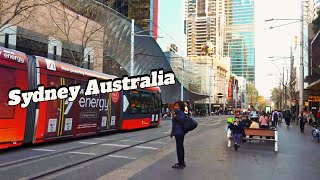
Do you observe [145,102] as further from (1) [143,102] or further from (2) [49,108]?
(2) [49,108]

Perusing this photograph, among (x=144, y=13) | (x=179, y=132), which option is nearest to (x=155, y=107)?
(x=179, y=132)

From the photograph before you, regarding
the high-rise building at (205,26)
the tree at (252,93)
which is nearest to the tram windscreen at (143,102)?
the high-rise building at (205,26)

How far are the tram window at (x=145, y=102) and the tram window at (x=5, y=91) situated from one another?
1452cm

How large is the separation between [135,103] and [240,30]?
93.4m

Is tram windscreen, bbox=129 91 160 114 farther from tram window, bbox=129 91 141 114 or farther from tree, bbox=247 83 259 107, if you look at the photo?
tree, bbox=247 83 259 107

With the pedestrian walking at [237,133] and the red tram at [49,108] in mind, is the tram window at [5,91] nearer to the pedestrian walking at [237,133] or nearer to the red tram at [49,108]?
the red tram at [49,108]

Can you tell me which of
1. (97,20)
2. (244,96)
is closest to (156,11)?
(97,20)

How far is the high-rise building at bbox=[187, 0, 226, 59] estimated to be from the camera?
478 feet

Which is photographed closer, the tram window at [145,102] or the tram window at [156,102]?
the tram window at [145,102]

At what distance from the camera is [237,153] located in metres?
14.6

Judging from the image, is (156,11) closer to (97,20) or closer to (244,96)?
(97,20)

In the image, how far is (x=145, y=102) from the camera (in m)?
27.8

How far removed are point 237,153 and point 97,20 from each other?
24.4 metres

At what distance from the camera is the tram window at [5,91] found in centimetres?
1259
